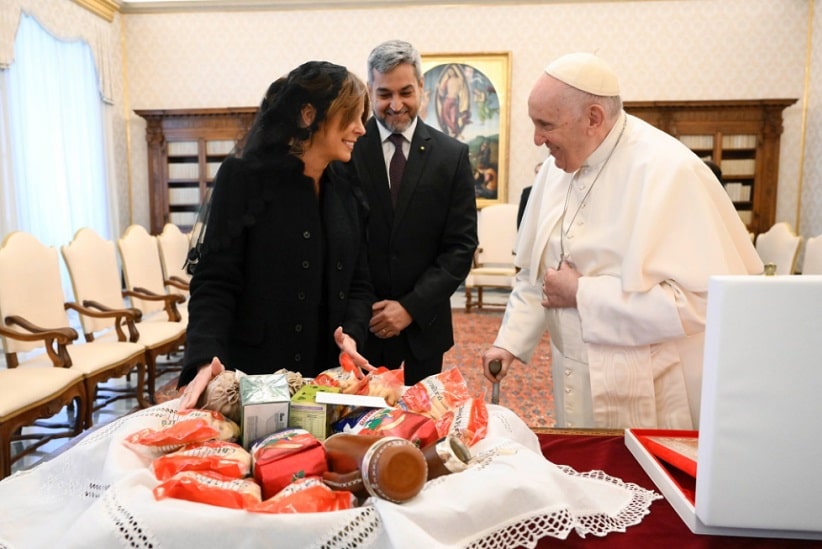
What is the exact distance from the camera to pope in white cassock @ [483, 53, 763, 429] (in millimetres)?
1603

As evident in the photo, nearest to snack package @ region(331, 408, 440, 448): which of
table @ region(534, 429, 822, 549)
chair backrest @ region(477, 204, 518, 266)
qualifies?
table @ region(534, 429, 822, 549)

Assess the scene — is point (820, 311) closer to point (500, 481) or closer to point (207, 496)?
point (500, 481)

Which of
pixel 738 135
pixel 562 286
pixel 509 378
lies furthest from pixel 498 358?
pixel 738 135

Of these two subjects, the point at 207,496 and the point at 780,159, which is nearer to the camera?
the point at 207,496

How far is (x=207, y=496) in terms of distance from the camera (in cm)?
83

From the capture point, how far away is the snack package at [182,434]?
97cm

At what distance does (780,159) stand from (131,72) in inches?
365

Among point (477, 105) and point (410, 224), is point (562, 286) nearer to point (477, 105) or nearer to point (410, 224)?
A: point (410, 224)

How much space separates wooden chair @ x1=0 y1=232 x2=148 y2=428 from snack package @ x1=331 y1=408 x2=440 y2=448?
317 centimetres

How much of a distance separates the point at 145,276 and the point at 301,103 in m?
4.34

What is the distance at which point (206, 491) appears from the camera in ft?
2.72

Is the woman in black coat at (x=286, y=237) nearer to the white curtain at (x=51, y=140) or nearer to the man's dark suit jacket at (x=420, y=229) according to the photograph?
the man's dark suit jacket at (x=420, y=229)

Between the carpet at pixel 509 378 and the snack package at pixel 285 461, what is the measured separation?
117 inches

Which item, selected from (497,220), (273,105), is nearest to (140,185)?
(497,220)
